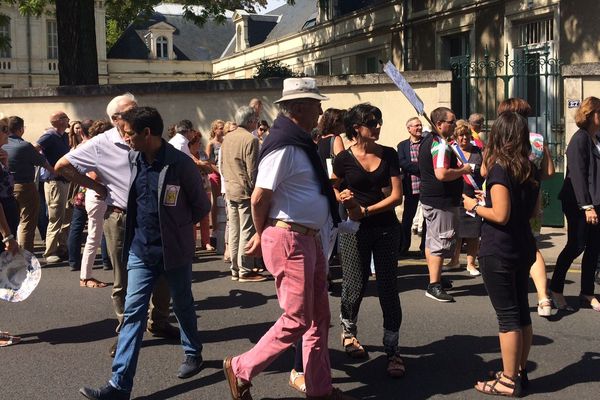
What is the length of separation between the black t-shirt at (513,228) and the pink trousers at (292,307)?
1.17m

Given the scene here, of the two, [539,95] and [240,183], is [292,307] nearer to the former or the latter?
[240,183]

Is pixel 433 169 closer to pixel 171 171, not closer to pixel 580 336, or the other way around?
pixel 580 336

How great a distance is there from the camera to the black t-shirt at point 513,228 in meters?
4.73

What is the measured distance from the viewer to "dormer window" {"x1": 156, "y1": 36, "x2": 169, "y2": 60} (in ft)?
172

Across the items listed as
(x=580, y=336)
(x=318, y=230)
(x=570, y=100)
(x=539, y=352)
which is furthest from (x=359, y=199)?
(x=570, y=100)

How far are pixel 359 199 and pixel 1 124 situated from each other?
3.72 m

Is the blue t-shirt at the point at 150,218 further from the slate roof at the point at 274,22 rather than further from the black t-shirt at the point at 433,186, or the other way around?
the slate roof at the point at 274,22

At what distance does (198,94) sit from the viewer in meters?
13.4

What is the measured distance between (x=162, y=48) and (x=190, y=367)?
49578 millimetres

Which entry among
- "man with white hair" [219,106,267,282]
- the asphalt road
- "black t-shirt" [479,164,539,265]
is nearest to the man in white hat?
the asphalt road

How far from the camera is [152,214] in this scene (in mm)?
4988

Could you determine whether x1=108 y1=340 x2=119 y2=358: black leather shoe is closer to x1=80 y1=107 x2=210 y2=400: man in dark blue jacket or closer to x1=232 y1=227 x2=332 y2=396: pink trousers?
x1=80 y1=107 x2=210 y2=400: man in dark blue jacket

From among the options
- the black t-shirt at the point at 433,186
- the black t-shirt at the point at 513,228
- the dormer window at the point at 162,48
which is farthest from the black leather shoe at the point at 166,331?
the dormer window at the point at 162,48

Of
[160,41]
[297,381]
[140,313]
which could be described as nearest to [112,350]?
[140,313]
